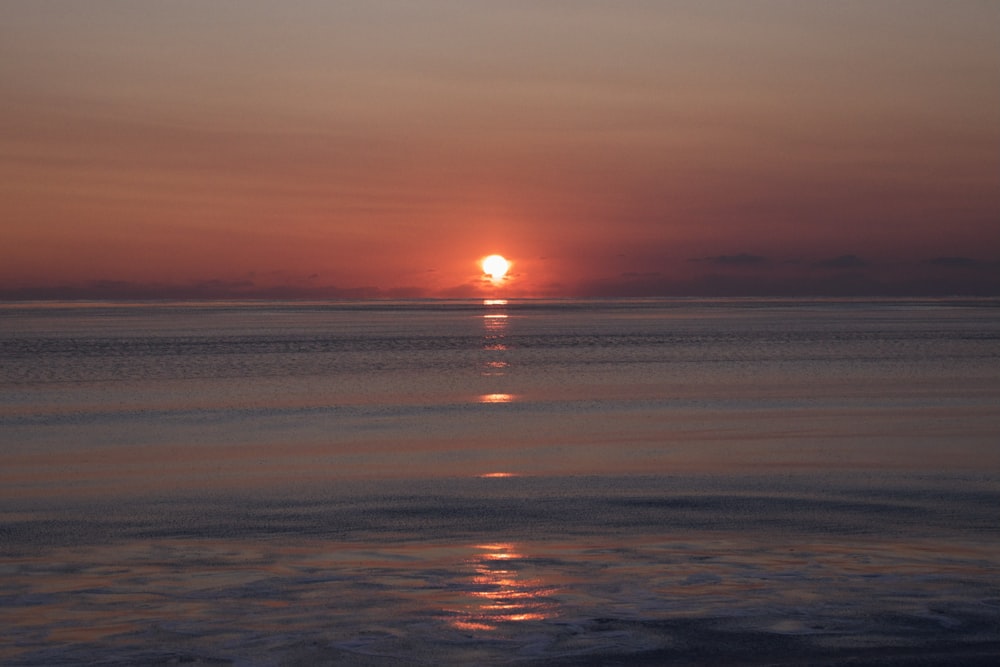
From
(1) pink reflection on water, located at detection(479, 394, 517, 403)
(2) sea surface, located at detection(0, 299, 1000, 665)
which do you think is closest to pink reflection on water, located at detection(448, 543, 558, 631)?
(2) sea surface, located at detection(0, 299, 1000, 665)

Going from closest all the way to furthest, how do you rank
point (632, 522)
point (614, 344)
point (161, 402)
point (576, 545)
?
point (576, 545) < point (632, 522) < point (161, 402) < point (614, 344)

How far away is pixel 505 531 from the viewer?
11.3 meters

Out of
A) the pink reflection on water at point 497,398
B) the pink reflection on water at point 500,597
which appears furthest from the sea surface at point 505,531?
the pink reflection on water at point 497,398

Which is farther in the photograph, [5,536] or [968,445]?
[968,445]

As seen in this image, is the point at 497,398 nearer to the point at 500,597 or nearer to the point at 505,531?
the point at 505,531

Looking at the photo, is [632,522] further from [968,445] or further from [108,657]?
[968,445]

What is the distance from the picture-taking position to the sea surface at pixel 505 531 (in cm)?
770

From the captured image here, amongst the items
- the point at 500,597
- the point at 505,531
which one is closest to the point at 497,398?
the point at 505,531

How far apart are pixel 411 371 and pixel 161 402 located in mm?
13147

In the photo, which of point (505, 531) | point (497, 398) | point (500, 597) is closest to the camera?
point (500, 597)

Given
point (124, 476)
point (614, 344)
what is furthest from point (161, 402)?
point (614, 344)

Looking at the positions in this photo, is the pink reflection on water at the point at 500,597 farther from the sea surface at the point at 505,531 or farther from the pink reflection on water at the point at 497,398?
the pink reflection on water at the point at 497,398

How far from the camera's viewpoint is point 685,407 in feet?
78.5

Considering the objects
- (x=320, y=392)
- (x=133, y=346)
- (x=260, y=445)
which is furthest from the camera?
(x=133, y=346)
